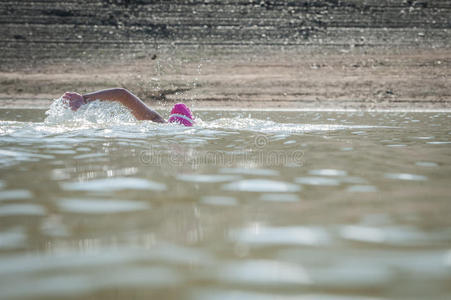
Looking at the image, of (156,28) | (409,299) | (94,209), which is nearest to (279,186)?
(94,209)

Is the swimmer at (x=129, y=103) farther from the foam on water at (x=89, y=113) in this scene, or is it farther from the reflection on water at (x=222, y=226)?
the reflection on water at (x=222, y=226)

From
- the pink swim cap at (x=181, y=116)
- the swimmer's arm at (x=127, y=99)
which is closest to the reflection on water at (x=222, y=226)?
the swimmer's arm at (x=127, y=99)

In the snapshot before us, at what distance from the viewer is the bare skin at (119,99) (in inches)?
284

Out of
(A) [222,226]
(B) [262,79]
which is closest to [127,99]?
(A) [222,226]

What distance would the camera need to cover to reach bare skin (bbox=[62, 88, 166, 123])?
7.21 metres

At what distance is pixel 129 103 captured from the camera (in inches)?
311

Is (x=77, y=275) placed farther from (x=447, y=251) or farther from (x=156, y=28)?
(x=156, y=28)

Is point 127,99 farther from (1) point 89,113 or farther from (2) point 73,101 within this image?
(2) point 73,101

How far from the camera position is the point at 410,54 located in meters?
25.3

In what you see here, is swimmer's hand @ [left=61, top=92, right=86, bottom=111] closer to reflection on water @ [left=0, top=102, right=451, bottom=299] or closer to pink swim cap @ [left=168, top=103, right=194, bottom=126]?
pink swim cap @ [left=168, top=103, right=194, bottom=126]

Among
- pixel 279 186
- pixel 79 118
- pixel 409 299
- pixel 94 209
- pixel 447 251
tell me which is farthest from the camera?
pixel 79 118

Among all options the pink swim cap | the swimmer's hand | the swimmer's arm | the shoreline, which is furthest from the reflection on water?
the shoreline

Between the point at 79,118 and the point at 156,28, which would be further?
the point at 156,28

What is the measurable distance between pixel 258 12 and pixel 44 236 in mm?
30696
